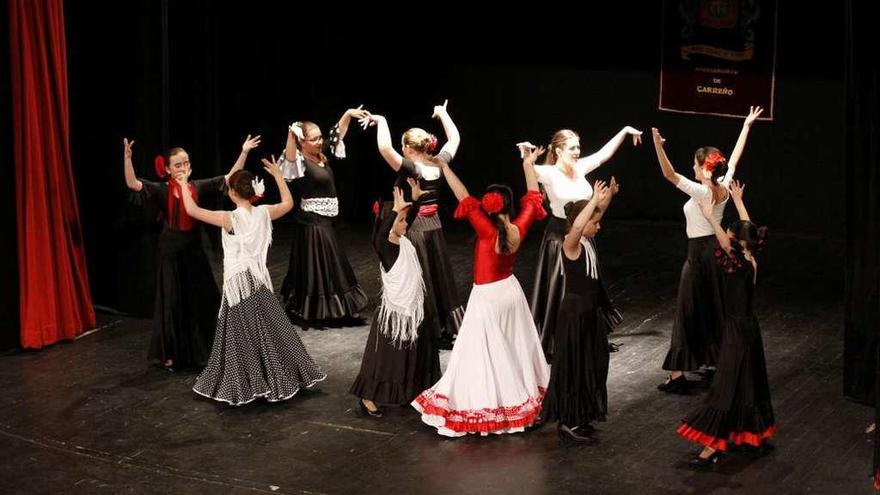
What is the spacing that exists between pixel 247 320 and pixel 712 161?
8.29 feet

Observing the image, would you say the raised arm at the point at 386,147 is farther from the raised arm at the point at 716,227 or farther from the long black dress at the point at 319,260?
the raised arm at the point at 716,227

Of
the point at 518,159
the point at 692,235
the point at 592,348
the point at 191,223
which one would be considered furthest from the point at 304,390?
the point at 518,159

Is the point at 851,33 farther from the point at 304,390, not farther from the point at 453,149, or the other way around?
the point at 304,390

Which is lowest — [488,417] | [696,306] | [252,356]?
[488,417]

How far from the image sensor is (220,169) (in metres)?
10.6

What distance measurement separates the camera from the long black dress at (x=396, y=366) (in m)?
6.67

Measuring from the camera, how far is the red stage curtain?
7867 millimetres

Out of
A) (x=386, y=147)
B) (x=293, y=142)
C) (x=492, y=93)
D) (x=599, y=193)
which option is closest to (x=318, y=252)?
Answer: (x=293, y=142)

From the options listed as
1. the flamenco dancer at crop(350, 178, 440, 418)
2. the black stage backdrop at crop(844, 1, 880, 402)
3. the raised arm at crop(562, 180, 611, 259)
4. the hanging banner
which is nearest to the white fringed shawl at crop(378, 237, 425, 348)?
the flamenco dancer at crop(350, 178, 440, 418)

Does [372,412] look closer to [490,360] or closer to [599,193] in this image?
[490,360]

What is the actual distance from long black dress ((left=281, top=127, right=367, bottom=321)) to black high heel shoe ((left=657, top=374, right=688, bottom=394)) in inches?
90.2

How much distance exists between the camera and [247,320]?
693 centimetres

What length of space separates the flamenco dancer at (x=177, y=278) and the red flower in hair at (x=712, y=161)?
266cm

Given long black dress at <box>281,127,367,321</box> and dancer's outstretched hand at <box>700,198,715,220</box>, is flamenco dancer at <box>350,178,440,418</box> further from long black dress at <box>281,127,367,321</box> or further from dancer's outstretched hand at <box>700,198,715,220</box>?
long black dress at <box>281,127,367,321</box>
